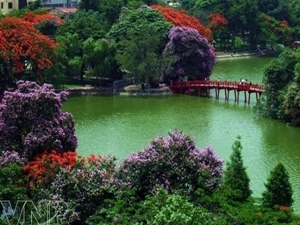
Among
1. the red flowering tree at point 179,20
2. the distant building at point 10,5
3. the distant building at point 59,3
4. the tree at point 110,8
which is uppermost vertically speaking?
the distant building at point 59,3

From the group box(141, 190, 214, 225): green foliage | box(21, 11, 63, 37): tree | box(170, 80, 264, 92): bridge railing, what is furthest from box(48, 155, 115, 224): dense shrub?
box(21, 11, 63, 37): tree

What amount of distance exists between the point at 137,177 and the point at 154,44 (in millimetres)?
25136

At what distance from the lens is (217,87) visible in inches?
1715

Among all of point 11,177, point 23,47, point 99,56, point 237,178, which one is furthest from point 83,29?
point 237,178

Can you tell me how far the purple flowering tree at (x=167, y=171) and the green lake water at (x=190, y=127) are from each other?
13.4 feet

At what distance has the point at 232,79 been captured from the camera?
51438mm

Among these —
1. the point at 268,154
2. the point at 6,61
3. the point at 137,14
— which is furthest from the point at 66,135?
Result: the point at 137,14

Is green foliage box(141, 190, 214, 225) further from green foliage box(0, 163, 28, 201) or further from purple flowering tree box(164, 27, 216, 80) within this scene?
purple flowering tree box(164, 27, 216, 80)

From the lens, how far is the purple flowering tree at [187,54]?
1807 inches

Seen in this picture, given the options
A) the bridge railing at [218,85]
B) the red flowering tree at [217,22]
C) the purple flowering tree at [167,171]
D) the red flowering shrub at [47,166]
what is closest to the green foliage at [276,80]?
the bridge railing at [218,85]

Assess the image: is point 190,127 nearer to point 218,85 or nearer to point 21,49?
point 218,85

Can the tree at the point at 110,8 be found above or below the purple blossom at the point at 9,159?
above

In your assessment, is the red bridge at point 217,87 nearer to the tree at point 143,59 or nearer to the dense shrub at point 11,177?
the tree at point 143,59

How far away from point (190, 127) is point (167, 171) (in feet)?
47.4
